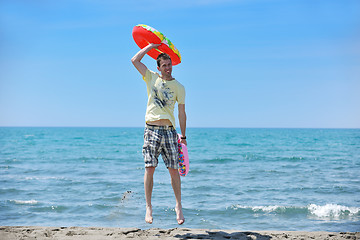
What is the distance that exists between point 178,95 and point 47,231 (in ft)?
9.18

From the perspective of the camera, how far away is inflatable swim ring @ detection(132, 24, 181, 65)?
4.98m

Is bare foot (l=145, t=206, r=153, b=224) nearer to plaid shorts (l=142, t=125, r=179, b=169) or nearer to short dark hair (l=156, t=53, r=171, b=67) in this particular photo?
plaid shorts (l=142, t=125, r=179, b=169)

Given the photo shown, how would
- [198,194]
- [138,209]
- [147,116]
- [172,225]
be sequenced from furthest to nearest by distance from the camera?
[198,194] → [138,209] → [172,225] → [147,116]

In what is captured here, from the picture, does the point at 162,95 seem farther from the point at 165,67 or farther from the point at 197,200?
the point at 197,200

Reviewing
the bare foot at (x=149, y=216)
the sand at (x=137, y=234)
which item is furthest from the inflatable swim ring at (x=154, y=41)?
the sand at (x=137, y=234)

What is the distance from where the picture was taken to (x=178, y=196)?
16.8 ft

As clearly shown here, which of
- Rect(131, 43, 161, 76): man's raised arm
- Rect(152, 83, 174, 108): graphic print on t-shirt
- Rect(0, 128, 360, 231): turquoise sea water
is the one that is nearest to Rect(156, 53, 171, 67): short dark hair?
Rect(131, 43, 161, 76): man's raised arm

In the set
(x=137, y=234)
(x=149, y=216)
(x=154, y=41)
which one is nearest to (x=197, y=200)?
(x=137, y=234)

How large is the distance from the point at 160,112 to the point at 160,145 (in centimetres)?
45

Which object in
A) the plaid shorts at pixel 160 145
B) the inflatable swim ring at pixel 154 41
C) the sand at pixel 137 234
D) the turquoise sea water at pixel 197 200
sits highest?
the inflatable swim ring at pixel 154 41

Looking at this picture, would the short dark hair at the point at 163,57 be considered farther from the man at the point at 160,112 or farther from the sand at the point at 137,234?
the sand at the point at 137,234

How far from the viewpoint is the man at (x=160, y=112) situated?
486 centimetres

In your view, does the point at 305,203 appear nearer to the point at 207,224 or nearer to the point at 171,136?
the point at 207,224

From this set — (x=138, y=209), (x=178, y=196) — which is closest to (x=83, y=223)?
(x=138, y=209)
